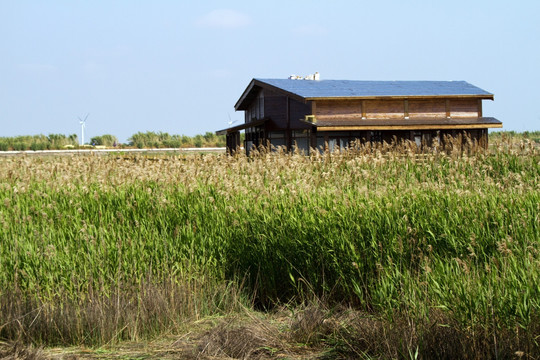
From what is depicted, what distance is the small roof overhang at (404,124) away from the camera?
1145 inches

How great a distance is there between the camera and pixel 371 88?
3256 centimetres

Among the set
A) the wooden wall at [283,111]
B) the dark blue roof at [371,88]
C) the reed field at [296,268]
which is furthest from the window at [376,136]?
the reed field at [296,268]

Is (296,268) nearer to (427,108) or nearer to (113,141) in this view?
(427,108)

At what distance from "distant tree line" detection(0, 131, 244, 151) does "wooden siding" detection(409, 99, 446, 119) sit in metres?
30.7

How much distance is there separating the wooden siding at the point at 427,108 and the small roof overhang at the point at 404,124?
0.45 meters

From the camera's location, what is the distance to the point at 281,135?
34.8 metres

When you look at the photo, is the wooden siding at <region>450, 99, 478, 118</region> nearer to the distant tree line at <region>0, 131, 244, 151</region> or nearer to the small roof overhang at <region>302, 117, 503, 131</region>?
the small roof overhang at <region>302, 117, 503, 131</region>

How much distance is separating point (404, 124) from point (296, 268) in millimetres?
23675

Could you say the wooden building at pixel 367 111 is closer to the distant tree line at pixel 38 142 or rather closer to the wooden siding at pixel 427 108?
the wooden siding at pixel 427 108

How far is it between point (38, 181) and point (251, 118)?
89.8ft

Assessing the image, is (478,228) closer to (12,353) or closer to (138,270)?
(138,270)

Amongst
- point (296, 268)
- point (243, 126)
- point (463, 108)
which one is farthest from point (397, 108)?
point (296, 268)

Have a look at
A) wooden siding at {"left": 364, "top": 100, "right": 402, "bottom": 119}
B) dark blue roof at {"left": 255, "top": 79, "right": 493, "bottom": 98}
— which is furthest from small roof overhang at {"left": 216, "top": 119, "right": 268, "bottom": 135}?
wooden siding at {"left": 364, "top": 100, "right": 402, "bottom": 119}

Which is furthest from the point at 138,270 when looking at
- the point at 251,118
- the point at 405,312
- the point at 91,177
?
the point at 251,118
